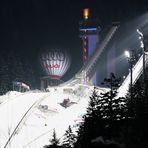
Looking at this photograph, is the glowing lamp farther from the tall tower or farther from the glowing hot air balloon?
the glowing hot air balloon

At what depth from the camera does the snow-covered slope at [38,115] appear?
208 ft

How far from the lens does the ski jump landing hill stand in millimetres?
Result: 63478

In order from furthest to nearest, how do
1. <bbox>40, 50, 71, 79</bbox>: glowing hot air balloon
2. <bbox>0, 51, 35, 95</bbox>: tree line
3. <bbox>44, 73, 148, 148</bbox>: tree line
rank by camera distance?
1. <bbox>40, 50, 71, 79</bbox>: glowing hot air balloon
2. <bbox>0, 51, 35, 95</bbox>: tree line
3. <bbox>44, 73, 148, 148</bbox>: tree line

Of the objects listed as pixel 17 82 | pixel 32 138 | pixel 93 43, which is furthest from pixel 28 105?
pixel 93 43

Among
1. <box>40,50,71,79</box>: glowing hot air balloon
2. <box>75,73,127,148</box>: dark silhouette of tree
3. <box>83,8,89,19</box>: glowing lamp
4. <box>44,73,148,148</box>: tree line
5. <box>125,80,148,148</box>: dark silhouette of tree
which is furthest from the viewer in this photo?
<box>83,8,89,19</box>: glowing lamp

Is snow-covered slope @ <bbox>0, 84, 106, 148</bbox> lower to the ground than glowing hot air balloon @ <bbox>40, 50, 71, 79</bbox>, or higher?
lower

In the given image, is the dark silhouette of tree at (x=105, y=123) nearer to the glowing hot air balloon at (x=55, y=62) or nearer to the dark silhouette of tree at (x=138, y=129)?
the dark silhouette of tree at (x=138, y=129)

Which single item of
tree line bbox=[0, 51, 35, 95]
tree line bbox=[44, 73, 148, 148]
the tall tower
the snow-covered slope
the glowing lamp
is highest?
the glowing lamp

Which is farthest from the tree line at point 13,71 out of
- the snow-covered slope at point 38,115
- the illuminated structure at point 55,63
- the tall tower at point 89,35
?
the snow-covered slope at point 38,115

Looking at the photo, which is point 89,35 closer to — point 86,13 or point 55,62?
point 86,13

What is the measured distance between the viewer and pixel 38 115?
7644 cm

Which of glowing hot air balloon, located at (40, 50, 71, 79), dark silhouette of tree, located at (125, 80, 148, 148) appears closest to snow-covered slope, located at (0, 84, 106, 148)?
dark silhouette of tree, located at (125, 80, 148, 148)

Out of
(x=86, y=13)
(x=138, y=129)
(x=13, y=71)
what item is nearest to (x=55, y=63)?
(x=13, y=71)

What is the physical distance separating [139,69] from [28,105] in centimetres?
2264
